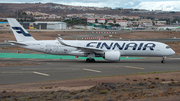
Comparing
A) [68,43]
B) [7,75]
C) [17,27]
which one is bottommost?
[7,75]

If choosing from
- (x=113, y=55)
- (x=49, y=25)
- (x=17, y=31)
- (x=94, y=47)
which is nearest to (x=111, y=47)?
(x=113, y=55)

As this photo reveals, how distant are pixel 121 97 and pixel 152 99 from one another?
5.98ft

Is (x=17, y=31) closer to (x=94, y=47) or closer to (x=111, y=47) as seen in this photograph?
(x=94, y=47)

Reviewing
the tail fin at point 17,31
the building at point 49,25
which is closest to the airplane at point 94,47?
the tail fin at point 17,31

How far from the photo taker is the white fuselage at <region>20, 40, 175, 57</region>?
33812 mm

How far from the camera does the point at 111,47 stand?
111 feet

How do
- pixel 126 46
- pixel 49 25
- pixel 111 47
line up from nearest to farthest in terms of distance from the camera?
1. pixel 126 46
2. pixel 111 47
3. pixel 49 25

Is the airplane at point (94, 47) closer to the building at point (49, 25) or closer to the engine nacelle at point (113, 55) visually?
the engine nacelle at point (113, 55)

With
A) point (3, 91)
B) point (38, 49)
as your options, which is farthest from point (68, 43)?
point (3, 91)

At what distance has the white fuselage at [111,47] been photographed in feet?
111

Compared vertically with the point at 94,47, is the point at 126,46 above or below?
above

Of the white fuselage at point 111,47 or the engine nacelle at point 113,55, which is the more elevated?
the white fuselage at point 111,47

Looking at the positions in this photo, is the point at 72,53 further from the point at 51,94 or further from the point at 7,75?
the point at 51,94

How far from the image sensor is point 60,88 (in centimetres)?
1755
